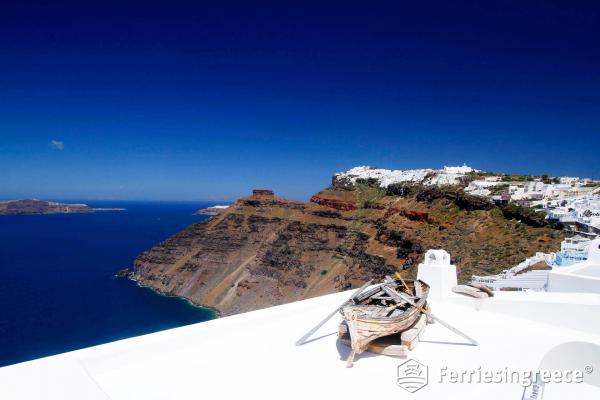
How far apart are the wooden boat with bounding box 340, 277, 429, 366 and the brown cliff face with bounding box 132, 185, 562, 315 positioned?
69.1 feet

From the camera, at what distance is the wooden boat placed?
445 centimetres

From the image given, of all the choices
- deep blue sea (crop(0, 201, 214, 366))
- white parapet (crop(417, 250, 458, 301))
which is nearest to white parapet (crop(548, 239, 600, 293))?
white parapet (crop(417, 250, 458, 301))

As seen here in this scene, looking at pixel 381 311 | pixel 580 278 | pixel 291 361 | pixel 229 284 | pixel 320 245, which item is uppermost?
pixel 381 311

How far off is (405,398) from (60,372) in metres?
2.99

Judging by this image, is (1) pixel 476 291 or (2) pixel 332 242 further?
(2) pixel 332 242

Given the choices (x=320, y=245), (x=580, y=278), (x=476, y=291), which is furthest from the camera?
(x=320, y=245)

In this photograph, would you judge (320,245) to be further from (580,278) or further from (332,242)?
(580,278)

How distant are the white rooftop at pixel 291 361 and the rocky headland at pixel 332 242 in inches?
814

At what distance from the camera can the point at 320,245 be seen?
165 feet

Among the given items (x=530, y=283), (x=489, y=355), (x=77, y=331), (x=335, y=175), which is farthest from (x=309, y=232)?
(x=489, y=355)

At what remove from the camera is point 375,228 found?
4628 centimetres

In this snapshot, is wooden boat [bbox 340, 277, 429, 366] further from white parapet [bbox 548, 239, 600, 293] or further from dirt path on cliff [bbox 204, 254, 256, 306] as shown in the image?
dirt path on cliff [bbox 204, 254, 256, 306]

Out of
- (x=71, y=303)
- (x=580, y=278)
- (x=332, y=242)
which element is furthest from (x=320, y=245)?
(x=580, y=278)

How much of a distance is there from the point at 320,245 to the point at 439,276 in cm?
4382
